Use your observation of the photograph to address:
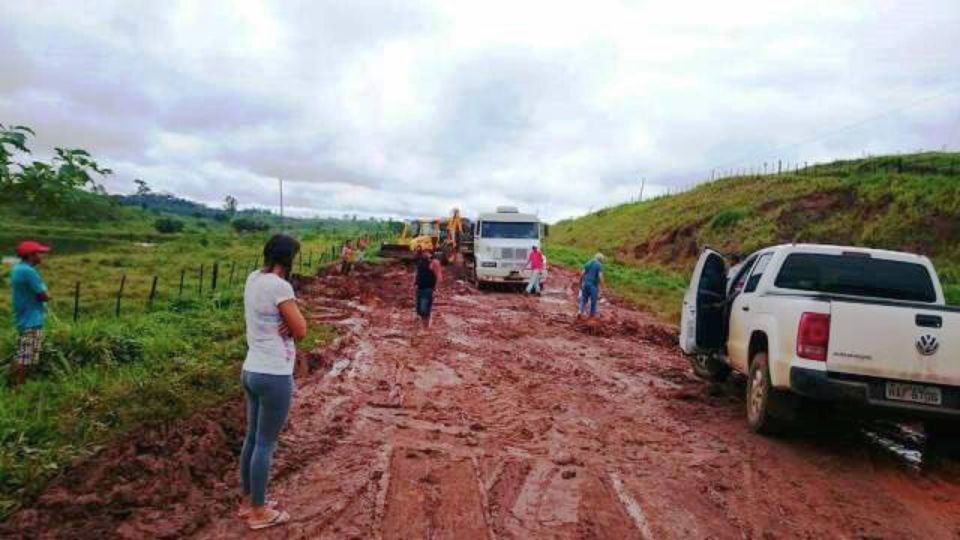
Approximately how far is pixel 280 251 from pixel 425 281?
952 centimetres

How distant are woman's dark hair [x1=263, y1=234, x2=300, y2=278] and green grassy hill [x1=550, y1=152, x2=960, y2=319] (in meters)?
15.6

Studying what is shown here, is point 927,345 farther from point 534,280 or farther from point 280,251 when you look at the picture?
point 534,280

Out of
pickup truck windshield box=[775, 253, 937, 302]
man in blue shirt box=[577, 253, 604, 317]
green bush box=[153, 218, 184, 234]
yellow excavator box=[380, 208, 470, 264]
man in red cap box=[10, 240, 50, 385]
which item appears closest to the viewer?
pickup truck windshield box=[775, 253, 937, 302]

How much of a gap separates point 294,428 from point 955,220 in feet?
97.6

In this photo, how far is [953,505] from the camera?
18.2 feet

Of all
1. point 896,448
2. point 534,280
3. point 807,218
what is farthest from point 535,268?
point 807,218

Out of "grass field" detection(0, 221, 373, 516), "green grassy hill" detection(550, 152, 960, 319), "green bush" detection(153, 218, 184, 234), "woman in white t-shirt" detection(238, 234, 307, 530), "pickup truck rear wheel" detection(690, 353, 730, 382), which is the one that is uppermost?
"green grassy hill" detection(550, 152, 960, 319)

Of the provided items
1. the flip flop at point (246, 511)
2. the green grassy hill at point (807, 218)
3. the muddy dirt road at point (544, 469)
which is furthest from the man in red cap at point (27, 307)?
the green grassy hill at point (807, 218)

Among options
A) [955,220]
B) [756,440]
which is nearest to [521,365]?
[756,440]

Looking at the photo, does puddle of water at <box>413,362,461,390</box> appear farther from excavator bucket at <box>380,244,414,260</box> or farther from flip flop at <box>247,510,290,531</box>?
excavator bucket at <box>380,244,414,260</box>

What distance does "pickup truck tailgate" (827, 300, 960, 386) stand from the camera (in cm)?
593

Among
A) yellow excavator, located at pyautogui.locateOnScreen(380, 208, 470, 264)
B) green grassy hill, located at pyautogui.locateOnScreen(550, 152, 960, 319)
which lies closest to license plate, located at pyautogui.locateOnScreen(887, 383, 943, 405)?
green grassy hill, located at pyautogui.locateOnScreen(550, 152, 960, 319)

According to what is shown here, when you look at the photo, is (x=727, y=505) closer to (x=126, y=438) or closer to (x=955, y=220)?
(x=126, y=438)

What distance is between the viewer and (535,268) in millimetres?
22453
